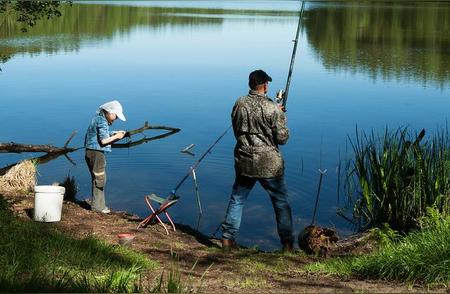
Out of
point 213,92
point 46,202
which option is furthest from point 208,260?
point 213,92

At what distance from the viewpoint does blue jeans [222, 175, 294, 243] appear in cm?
757

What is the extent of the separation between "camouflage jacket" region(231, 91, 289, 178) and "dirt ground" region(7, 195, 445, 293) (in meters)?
0.91

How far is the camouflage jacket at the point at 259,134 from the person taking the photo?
7352 millimetres

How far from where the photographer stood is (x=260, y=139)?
7.43 m

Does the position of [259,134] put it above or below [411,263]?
above

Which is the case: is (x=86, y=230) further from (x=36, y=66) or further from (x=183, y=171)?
(x=36, y=66)

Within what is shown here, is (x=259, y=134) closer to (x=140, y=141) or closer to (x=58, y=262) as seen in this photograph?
(x=58, y=262)

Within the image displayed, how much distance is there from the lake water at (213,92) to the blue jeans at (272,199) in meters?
1.37

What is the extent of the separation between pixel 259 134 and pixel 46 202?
236 cm

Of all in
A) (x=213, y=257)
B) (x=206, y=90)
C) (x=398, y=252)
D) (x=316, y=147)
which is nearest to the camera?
(x=398, y=252)

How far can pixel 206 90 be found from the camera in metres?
21.0

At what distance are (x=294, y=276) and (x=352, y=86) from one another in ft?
52.7

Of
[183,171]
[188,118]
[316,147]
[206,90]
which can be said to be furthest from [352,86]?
[183,171]

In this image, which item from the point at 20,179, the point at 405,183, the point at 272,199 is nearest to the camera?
the point at 272,199
